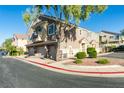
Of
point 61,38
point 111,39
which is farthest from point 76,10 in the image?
point 111,39

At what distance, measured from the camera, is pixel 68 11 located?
75.8 ft

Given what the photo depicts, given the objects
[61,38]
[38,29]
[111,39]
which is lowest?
[61,38]

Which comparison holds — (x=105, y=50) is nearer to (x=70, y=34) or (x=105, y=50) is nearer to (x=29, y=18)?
(x=70, y=34)

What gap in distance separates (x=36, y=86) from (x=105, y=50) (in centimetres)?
3365

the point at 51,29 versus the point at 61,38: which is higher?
the point at 51,29

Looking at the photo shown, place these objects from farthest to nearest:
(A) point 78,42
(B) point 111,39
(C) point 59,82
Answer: (B) point 111,39 → (A) point 78,42 → (C) point 59,82

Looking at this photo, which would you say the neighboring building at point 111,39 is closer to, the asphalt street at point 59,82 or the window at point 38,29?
the window at point 38,29

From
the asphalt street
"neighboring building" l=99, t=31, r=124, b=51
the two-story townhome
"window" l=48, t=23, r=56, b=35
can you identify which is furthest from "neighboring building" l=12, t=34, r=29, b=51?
the asphalt street

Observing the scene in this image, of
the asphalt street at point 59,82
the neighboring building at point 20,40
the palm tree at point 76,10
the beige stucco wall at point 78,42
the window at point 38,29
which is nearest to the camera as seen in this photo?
the asphalt street at point 59,82

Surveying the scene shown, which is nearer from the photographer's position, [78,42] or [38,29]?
[78,42]

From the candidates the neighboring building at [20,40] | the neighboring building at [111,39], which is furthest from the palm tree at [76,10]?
the neighboring building at [20,40]

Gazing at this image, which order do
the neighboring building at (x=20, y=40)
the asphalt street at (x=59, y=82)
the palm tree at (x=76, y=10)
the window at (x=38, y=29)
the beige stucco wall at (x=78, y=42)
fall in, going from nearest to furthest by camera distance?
the asphalt street at (x=59, y=82) → the palm tree at (x=76, y=10) → the beige stucco wall at (x=78, y=42) → the window at (x=38, y=29) → the neighboring building at (x=20, y=40)

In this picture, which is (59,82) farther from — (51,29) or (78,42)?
(78,42)
